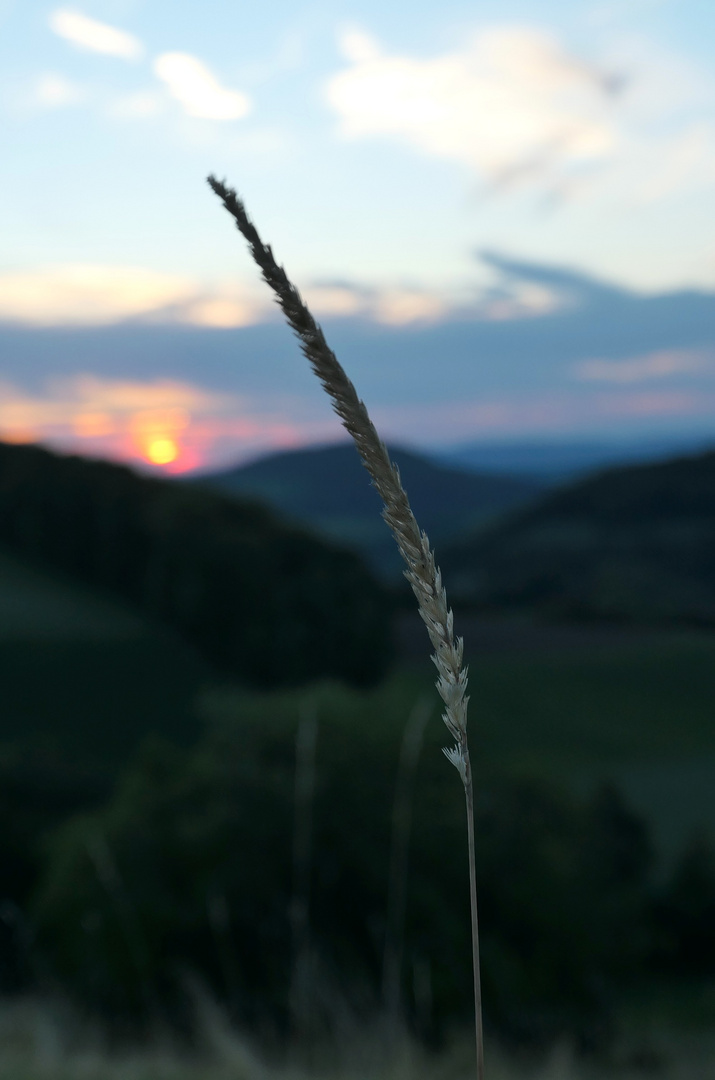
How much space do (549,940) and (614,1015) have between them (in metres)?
1.47

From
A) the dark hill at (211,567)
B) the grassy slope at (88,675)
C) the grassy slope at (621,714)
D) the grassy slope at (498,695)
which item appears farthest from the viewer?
the dark hill at (211,567)

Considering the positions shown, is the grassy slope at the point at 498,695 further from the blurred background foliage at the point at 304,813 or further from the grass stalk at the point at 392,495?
the grass stalk at the point at 392,495

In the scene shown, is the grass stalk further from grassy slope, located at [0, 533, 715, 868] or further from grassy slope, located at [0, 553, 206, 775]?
grassy slope, located at [0, 553, 206, 775]

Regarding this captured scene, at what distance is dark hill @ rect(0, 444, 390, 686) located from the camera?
103 feet

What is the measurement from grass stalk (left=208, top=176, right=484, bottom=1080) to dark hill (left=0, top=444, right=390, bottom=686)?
98.8ft

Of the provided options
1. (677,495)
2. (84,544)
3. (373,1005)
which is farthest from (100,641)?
(677,495)

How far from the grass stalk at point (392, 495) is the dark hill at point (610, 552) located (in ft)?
121

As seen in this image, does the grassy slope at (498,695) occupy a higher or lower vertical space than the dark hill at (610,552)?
lower

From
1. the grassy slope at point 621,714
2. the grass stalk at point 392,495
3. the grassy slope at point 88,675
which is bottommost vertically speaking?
the grassy slope at point 621,714

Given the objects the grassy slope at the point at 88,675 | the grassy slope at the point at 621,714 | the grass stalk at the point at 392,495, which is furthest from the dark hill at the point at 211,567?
the grass stalk at the point at 392,495

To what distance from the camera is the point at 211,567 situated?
32656 mm

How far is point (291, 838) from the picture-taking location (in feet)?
36.6

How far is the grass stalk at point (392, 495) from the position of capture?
82cm

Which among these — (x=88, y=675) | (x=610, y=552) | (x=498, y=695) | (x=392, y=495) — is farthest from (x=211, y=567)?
(x=392, y=495)
